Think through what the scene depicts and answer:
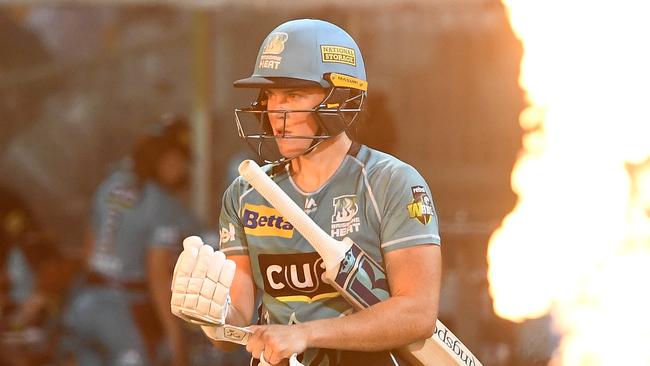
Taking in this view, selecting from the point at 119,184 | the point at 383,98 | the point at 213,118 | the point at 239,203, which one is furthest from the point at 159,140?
the point at 239,203

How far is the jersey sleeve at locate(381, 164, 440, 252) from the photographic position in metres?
4.15

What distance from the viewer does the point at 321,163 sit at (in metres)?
4.38

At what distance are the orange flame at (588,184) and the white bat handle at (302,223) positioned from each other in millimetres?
3658

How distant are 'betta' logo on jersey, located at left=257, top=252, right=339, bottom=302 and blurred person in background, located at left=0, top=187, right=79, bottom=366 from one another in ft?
19.6

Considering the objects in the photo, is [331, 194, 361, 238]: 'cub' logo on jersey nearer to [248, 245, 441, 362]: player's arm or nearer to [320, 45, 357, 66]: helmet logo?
[248, 245, 441, 362]: player's arm

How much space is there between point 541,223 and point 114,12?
6750 millimetres

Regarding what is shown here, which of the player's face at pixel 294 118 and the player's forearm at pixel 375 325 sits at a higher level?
the player's face at pixel 294 118

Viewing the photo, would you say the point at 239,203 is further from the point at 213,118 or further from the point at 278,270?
the point at 213,118

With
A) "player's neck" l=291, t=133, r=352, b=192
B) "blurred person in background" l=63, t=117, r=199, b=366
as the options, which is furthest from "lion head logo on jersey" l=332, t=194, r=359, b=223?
"blurred person in background" l=63, t=117, r=199, b=366

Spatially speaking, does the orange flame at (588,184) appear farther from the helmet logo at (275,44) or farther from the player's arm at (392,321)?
the player's arm at (392,321)

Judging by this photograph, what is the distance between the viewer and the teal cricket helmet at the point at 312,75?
14.1 feet

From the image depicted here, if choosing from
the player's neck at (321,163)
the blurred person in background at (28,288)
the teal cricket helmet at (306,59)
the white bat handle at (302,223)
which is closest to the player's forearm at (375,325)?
the white bat handle at (302,223)

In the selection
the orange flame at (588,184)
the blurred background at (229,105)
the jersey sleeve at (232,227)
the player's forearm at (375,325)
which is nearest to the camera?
the player's forearm at (375,325)

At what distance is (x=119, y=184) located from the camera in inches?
354
